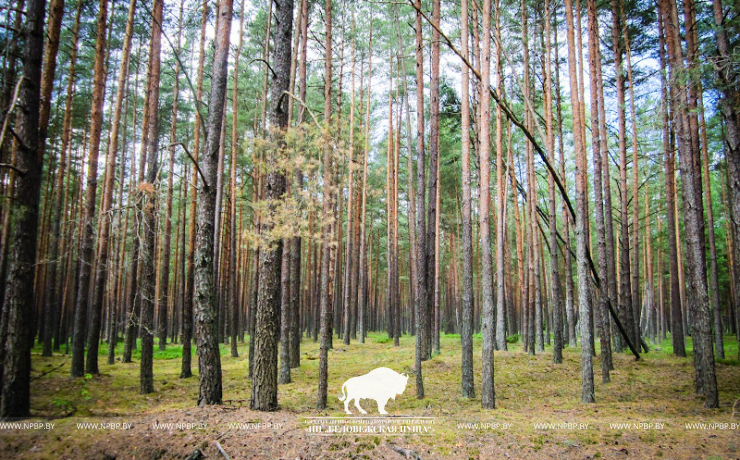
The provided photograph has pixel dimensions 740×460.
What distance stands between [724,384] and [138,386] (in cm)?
1532

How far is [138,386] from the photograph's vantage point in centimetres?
1038

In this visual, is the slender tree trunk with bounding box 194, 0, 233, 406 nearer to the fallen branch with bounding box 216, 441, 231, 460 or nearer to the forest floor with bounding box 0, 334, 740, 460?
the forest floor with bounding box 0, 334, 740, 460

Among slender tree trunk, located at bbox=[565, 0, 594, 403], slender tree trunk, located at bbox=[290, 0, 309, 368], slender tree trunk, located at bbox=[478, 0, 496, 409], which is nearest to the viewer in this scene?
slender tree trunk, located at bbox=[478, 0, 496, 409]

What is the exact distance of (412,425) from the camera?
5.65 m

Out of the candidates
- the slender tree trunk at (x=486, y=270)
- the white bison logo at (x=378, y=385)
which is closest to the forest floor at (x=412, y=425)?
the white bison logo at (x=378, y=385)

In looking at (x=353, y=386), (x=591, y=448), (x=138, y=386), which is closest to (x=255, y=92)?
(x=138, y=386)

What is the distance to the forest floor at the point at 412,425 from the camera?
480 centimetres

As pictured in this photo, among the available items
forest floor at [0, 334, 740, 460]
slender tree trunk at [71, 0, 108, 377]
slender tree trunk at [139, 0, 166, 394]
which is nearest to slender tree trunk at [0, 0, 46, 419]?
forest floor at [0, 334, 740, 460]

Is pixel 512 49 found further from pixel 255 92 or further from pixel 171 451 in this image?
pixel 171 451

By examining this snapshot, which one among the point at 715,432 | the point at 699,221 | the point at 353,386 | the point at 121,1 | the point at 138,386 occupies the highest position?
the point at 121,1

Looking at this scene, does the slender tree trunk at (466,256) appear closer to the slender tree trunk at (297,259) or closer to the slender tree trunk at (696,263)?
the slender tree trunk at (696,263)

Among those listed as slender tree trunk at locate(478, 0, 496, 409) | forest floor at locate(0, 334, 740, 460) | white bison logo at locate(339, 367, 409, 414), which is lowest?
forest floor at locate(0, 334, 740, 460)

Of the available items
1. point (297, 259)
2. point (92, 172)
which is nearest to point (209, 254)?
point (297, 259)

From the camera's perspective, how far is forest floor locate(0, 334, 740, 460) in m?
4.80
